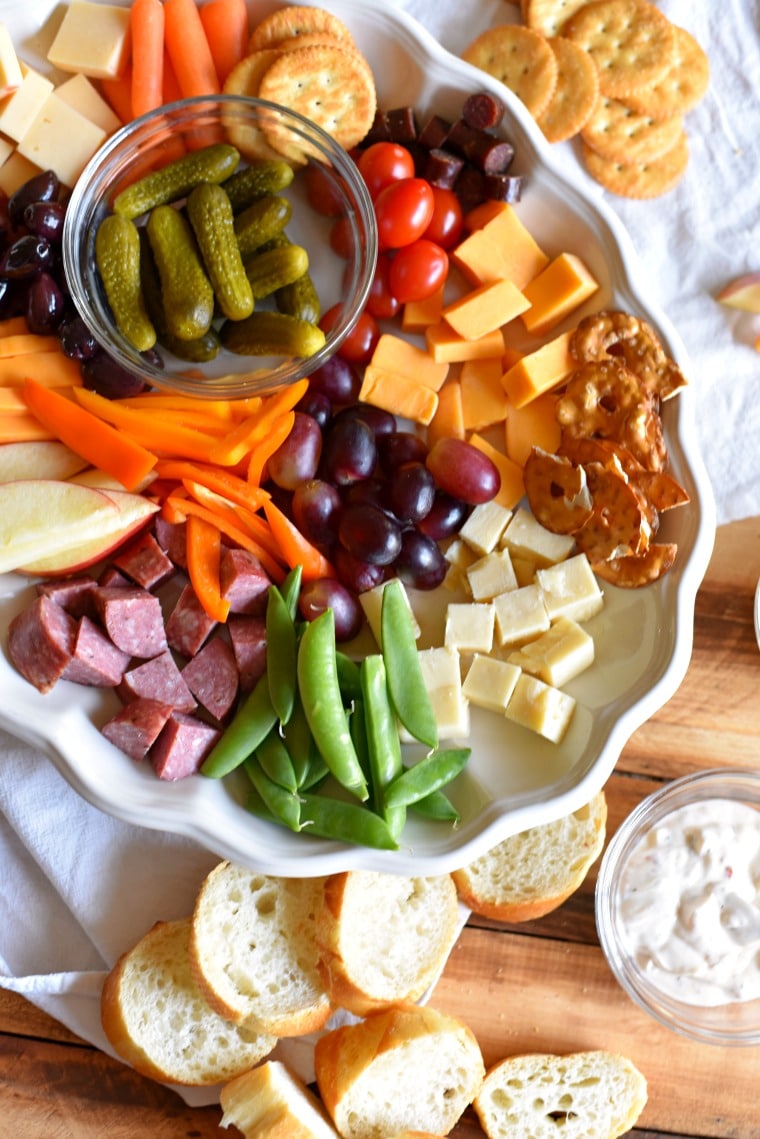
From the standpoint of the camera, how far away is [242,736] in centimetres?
160

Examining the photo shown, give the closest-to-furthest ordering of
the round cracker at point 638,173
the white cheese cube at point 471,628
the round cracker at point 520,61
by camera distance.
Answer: the white cheese cube at point 471,628, the round cracker at point 520,61, the round cracker at point 638,173

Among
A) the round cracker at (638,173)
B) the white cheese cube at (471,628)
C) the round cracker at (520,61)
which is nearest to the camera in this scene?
the white cheese cube at (471,628)

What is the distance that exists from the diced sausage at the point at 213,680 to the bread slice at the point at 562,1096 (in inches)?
29.2

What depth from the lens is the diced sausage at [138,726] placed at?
157cm

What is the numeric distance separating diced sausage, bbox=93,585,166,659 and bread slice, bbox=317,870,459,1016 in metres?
0.47

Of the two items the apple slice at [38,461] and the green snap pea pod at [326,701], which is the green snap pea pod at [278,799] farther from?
the apple slice at [38,461]

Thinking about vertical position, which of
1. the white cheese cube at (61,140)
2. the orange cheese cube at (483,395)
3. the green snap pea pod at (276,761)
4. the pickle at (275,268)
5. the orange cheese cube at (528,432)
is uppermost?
the white cheese cube at (61,140)

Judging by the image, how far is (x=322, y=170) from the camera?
5.70ft

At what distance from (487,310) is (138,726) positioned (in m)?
0.83

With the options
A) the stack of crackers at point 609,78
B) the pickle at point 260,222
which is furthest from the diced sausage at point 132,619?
the stack of crackers at point 609,78

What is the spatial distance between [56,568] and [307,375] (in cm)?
49

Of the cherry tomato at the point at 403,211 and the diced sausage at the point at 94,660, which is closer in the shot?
the diced sausage at the point at 94,660

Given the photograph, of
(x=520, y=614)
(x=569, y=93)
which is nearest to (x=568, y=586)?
(x=520, y=614)

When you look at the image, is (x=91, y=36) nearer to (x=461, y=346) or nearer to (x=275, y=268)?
(x=275, y=268)
